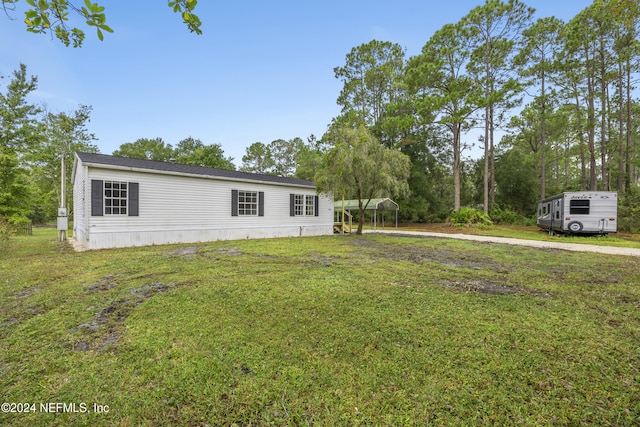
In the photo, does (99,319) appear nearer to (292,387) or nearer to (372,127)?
(292,387)

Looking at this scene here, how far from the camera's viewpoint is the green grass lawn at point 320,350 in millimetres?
1796

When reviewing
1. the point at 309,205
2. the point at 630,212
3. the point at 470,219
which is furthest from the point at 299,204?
the point at 630,212

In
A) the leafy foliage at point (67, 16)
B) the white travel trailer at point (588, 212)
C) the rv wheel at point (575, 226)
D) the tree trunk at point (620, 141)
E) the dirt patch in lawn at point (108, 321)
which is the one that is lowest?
the dirt patch in lawn at point (108, 321)

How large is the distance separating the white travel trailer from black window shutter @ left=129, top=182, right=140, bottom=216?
17.1 meters

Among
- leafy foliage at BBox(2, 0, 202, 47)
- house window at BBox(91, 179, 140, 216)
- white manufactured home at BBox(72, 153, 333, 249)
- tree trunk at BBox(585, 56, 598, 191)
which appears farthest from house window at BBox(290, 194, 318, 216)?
tree trunk at BBox(585, 56, 598, 191)

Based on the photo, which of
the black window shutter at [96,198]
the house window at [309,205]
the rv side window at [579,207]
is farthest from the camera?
the house window at [309,205]

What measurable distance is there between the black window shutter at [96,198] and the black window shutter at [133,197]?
2.52 ft

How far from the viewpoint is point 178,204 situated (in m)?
10.2

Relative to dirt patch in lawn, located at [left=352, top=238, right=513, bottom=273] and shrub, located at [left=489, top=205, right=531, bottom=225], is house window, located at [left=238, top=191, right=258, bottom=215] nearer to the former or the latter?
dirt patch in lawn, located at [left=352, top=238, right=513, bottom=273]

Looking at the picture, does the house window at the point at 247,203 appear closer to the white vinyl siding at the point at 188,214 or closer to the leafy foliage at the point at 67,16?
the white vinyl siding at the point at 188,214

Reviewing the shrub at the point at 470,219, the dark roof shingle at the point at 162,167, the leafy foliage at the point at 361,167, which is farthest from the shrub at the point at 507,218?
the dark roof shingle at the point at 162,167

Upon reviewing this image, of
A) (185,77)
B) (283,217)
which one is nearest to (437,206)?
(283,217)

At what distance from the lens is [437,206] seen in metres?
23.5

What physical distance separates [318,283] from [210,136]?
103ft
